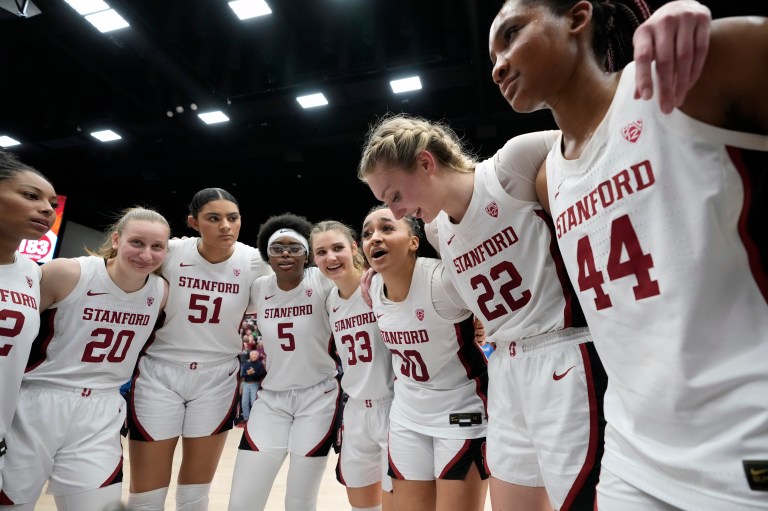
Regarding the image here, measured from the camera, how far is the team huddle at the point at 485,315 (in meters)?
0.85

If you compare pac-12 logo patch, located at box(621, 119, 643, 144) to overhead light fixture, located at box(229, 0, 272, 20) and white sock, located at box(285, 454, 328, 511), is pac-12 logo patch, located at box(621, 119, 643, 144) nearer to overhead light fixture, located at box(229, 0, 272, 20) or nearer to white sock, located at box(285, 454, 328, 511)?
white sock, located at box(285, 454, 328, 511)

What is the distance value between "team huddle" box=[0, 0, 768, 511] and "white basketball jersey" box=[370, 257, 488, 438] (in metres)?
0.01

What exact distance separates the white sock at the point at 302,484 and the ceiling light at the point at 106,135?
835cm

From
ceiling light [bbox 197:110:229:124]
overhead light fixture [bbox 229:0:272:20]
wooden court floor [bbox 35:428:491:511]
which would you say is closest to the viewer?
wooden court floor [bbox 35:428:491:511]

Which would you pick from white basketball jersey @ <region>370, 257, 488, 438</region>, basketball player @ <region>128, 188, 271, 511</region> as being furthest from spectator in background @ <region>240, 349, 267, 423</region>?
white basketball jersey @ <region>370, 257, 488, 438</region>

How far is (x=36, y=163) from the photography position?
1007 cm

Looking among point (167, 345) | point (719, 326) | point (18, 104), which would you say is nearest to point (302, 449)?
point (167, 345)

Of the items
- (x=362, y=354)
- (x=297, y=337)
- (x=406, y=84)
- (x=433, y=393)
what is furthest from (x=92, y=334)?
(x=406, y=84)

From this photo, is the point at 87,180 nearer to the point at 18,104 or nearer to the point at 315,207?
the point at 18,104

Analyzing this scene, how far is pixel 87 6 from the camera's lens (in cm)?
555

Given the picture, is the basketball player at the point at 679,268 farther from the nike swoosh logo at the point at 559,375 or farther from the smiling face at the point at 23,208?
the smiling face at the point at 23,208

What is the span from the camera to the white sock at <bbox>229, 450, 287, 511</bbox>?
2623mm

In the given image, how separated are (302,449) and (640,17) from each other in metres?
2.57

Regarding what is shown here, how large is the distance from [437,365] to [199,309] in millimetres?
1617
